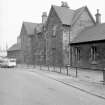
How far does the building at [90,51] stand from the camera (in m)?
20.7

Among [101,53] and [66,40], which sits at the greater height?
[66,40]

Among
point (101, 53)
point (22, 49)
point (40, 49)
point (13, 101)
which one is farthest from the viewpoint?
point (22, 49)

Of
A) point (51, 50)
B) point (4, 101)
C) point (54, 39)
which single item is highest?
point (54, 39)

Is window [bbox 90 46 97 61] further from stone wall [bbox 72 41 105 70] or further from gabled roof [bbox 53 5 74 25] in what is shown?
gabled roof [bbox 53 5 74 25]

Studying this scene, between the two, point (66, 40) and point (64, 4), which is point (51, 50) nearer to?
point (66, 40)

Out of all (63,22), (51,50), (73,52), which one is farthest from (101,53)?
(51,50)

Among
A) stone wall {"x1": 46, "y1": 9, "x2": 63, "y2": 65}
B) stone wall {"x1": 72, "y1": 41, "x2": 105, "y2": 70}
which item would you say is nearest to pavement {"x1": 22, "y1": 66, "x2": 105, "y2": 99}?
stone wall {"x1": 72, "y1": 41, "x2": 105, "y2": 70}

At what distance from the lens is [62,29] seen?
26.4m

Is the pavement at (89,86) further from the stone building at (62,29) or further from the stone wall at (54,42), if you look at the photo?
the stone wall at (54,42)

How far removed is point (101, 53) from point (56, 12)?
11.4m

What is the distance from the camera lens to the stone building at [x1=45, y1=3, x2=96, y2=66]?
86.3ft

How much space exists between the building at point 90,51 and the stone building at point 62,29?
4.21 ft

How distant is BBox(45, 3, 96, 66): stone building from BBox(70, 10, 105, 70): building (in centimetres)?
128

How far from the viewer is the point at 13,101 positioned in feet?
23.9
